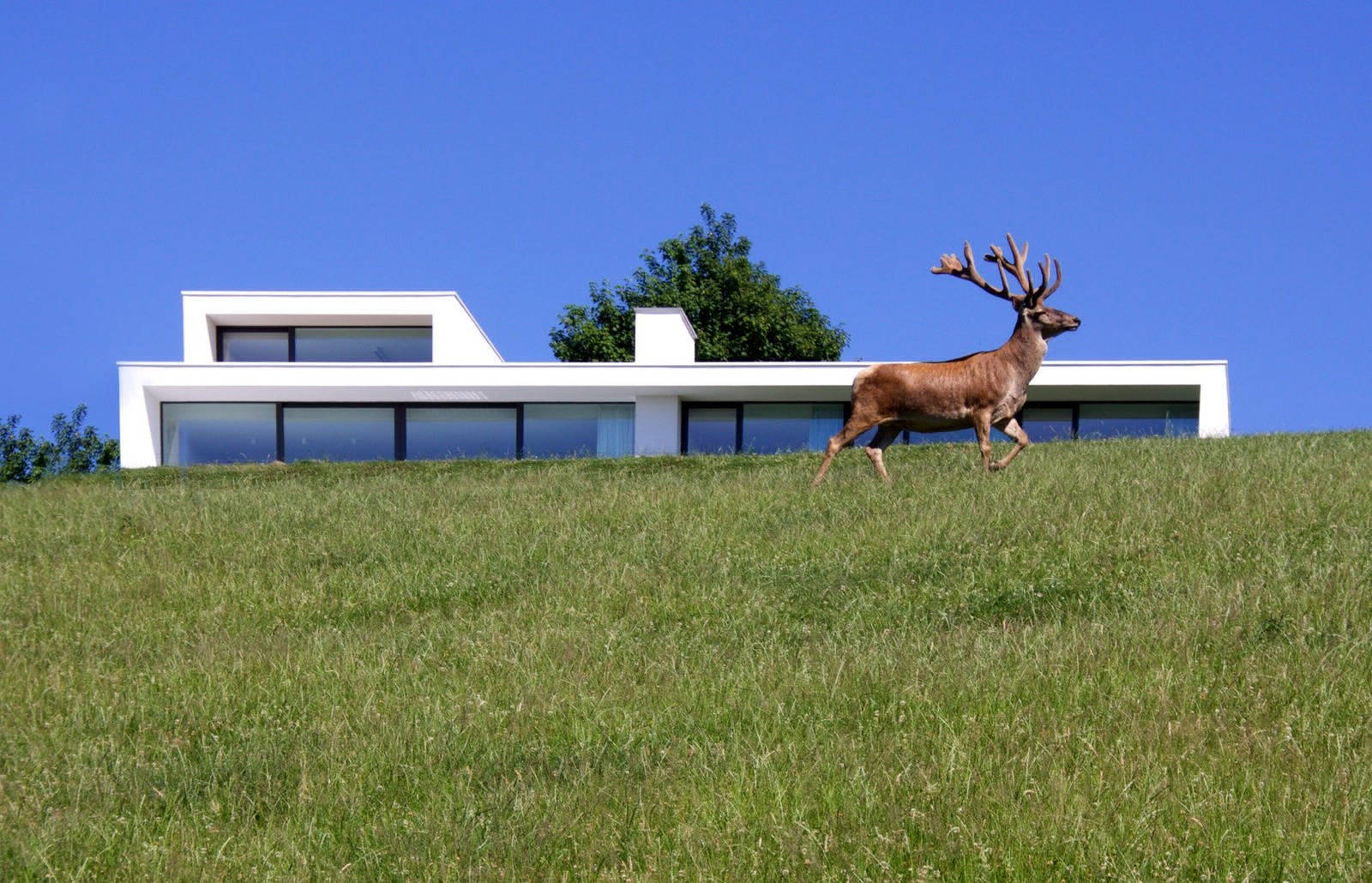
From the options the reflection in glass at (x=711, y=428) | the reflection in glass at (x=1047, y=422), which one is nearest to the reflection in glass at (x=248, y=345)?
the reflection in glass at (x=711, y=428)

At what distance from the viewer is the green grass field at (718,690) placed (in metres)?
5.07

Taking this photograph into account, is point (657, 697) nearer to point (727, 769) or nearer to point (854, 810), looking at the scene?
point (727, 769)

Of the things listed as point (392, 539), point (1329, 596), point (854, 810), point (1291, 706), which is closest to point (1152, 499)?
point (1329, 596)

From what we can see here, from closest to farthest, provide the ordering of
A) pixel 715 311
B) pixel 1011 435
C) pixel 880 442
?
pixel 1011 435
pixel 880 442
pixel 715 311

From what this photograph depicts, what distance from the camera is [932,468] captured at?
16.9 metres

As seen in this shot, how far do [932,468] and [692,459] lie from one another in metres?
12.7

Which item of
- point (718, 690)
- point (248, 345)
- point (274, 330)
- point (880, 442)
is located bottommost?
point (718, 690)

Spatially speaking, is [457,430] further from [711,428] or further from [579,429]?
[711,428]

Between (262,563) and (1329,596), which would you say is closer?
(1329,596)

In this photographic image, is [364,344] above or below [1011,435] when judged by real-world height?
above

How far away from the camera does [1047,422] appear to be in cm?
3722

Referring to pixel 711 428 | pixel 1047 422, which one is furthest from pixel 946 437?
pixel 711 428

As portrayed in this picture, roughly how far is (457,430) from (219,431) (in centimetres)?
658

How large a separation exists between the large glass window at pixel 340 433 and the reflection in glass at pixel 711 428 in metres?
8.43
